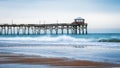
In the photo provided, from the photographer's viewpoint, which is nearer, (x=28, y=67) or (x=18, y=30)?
(x=28, y=67)

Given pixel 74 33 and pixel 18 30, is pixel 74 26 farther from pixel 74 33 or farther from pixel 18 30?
pixel 18 30

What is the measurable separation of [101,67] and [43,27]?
242 feet

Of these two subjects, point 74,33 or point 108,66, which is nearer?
point 108,66

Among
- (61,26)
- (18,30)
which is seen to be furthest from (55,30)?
(18,30)

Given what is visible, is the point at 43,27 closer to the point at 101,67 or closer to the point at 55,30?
the point at 55,30

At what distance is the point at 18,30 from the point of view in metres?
88.5

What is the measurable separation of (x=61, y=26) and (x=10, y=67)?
235 ft

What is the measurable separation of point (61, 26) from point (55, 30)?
2260mm

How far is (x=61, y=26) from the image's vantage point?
82688mm

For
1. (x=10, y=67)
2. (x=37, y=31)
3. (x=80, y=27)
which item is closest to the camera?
(x=10, y=67)

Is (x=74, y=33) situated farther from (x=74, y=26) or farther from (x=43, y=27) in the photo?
(x=43, y=27)

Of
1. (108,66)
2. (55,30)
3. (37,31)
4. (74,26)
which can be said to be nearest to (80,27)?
(74,26)

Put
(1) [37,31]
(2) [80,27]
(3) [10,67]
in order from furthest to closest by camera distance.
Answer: (1) [37,31], (2) [80,27], (3) [10,67]

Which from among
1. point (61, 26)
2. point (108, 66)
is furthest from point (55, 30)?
point (108, 66)
